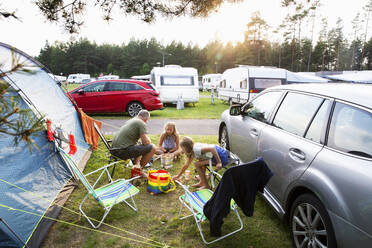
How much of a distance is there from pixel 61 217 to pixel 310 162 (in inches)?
122

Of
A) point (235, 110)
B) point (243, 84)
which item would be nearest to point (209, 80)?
point (243, 84)

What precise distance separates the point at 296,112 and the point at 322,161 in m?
0.90

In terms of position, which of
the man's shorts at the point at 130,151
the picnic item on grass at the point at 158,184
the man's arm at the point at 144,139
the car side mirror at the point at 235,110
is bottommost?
the picnic item on grass at the point at 158,184

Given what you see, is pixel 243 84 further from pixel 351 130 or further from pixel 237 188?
pixel 351 130

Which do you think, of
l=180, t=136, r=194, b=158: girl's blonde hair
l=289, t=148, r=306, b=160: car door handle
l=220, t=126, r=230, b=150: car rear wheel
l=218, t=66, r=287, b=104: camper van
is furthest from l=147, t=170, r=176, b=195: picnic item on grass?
l=218, t=66, r=287, b=104: camper van

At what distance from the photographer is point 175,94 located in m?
14.6

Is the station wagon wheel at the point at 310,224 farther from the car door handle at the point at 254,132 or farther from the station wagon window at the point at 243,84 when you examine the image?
the station wagon window at the point at 243,84

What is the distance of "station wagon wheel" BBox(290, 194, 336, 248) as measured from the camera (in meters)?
2.01

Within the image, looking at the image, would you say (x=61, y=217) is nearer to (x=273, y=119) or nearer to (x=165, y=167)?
(x=165, y=167)

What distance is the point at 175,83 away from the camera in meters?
14.6

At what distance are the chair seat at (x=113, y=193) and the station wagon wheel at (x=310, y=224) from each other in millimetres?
1983

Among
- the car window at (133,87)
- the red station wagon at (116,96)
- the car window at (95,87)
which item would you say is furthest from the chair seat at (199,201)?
the car window at (95,87)

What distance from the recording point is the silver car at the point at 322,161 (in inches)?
70.9

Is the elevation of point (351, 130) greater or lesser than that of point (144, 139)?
greater
